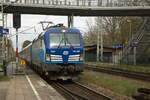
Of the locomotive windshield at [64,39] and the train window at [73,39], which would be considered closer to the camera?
the locomotive windshield at [64,39]

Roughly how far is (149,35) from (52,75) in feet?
83.6

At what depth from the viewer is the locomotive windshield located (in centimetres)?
1884

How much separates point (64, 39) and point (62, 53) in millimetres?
1003

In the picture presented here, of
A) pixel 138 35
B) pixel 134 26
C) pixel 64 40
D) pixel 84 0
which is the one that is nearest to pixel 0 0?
pixel 64 40

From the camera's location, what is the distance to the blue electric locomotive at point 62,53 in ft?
60.2

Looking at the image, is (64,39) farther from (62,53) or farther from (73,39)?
(62,53)

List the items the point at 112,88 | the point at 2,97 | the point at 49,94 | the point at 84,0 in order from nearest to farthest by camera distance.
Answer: the point at 2,97 → the point at 49,94 → the point at 112,88 → the point at 84,0

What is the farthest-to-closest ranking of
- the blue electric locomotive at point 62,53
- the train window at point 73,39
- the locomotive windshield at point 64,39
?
the train window at point 73,39 → the locomotive windshield at point 64,39 → the blue electric locomotive at point 62,53

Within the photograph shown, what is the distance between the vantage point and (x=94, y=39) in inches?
3295

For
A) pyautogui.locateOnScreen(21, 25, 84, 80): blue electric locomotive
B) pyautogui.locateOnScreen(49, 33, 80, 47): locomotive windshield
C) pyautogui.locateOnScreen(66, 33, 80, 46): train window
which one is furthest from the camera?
pyautogui.locateOnScreen(66, 33, 80, 46): train window

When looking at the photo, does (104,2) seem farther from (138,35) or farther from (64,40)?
(64,40)

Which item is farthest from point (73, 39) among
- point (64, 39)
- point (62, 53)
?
point (62, 53)

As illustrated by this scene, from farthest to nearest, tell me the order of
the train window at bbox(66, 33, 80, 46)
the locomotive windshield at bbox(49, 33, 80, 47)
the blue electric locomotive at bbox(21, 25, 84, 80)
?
the train window at bbox(66, 33, 80, 46), the locomotive windshield at bbox(49, 33, 80, 47), the blue electric locomotive at bbox(21, 25, 84, 80)

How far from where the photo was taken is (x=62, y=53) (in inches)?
727
